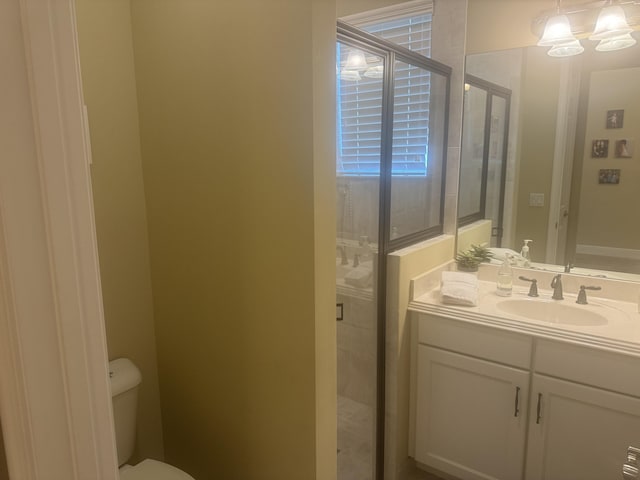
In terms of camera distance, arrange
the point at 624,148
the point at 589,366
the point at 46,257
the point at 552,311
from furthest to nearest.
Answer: the point at 552,311 < the point at 624,148 < the point at 589,366 < the point at 46,257

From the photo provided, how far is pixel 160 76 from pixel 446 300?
5.03 ft

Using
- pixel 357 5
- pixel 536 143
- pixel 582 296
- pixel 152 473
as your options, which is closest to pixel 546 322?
pixel 582 296

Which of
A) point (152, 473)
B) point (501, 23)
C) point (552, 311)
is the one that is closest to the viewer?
point (152, 473)

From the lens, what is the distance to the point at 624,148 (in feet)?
6.38

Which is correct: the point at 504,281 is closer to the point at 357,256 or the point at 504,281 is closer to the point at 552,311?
the point at 552,311

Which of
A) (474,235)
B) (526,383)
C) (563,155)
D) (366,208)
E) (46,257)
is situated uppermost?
(563,155)

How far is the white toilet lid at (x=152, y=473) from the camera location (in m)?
1.53

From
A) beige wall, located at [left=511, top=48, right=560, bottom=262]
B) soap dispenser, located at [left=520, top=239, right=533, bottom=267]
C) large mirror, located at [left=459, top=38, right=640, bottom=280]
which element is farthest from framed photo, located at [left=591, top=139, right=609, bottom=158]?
soap dispenser, located at [left=520, top=239, right=533, bottom=267]

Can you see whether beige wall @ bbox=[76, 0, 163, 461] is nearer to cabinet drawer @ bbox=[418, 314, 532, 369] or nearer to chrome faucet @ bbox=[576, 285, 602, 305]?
cabinet drawer @ bbox=[418, 314, 532, 369]

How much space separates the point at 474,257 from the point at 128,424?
183cm

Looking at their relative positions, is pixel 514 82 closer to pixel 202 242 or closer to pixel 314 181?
pixel 314 181

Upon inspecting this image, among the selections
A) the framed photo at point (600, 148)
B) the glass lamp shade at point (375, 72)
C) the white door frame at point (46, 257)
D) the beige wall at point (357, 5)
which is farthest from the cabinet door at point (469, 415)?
the beige wall at point (357, 5)

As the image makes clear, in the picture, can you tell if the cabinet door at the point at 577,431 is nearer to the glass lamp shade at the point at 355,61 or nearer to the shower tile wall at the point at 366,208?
the shower tile wall at the point at 366,208

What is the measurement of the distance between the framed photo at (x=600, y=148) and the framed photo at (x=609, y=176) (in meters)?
0.07
